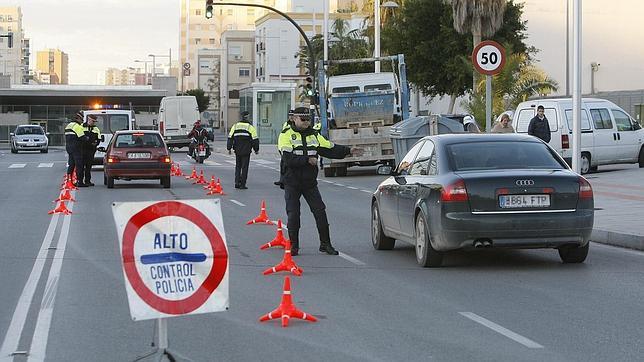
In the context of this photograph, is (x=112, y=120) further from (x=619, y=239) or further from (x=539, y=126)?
(x=619, y=239)

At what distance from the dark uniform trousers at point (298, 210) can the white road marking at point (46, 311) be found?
2.80 meters

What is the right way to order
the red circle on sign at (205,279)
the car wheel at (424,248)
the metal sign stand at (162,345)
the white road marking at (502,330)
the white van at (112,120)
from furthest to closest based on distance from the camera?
1. the white van at (112,120)
2. the car wheel at (424,248)
3. the white road marking at (502,330)
4. the metal sign stand at (162,345)
5. the red circle on sign at (205,279)

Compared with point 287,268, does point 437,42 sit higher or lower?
higher

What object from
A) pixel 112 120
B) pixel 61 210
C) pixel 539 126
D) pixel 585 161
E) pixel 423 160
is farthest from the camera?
pixel 112 120

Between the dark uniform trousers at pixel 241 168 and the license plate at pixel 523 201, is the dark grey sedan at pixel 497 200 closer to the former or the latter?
the license plate at pixel 523 201

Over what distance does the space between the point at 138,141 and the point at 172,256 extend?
22.8 m

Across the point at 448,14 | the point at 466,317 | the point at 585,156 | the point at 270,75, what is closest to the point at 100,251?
the point at 466,317

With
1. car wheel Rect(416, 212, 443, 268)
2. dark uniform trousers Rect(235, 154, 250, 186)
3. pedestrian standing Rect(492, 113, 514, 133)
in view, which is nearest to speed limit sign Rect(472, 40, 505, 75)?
pedestrian standing Rect(492, 113, 514, 133)

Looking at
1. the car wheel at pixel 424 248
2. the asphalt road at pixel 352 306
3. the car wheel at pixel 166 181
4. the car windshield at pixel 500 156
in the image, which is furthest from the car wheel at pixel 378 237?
the car wheel at pixel 166 181

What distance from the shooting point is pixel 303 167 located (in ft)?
46.4

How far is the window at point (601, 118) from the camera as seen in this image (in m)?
30.6

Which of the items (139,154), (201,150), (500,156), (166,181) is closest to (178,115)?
(201,150)

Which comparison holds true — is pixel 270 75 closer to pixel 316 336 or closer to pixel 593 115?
pixel 593 115

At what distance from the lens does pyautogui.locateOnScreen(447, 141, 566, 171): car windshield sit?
1280 cm
